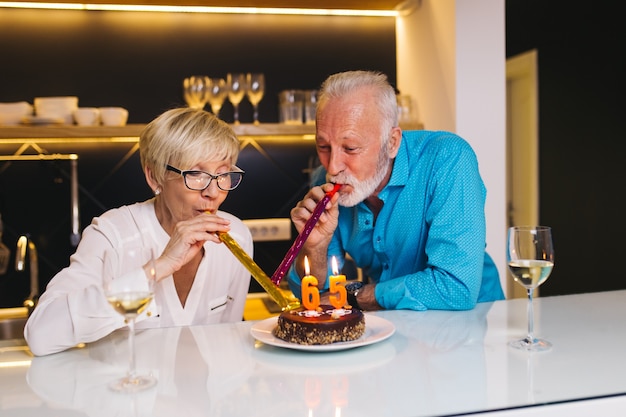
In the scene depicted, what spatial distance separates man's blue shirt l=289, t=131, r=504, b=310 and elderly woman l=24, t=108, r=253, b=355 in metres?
0.30

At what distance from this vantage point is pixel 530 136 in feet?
17.5

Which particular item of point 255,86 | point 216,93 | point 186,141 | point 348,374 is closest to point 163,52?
point 216,93

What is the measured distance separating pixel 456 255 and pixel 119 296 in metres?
1.05

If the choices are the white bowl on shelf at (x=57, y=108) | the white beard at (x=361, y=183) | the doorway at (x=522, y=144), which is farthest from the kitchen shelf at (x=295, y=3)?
the doorway at (x=522, y=144)

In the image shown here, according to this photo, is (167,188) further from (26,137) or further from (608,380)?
(26,137)

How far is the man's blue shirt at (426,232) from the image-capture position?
1769 millimetres

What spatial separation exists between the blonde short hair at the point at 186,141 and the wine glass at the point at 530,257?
91 cm

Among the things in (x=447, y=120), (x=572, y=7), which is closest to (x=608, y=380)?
(x=447, y=120)

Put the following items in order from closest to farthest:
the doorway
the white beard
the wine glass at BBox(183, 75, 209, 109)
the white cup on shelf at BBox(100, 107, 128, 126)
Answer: the white beard
the white cup on shelf at BBox(100, 107, 128, 126)
the wine glass at BBox(183, 75, 209, 109)
the doorway

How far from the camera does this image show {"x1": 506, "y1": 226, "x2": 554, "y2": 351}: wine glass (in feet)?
4.34

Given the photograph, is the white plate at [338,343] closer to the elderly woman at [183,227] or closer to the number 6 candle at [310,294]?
the number 6 candle at [310,294]

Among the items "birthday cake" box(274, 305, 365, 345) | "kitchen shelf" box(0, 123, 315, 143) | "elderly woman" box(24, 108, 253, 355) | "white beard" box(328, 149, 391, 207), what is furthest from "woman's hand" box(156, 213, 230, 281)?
"kitchen shelf" box(0, 123, 315, 143)

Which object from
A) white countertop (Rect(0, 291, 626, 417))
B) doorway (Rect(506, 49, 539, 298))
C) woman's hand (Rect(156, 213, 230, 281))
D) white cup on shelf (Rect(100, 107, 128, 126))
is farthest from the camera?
doorway (Rect(506, 49, 539, 298))

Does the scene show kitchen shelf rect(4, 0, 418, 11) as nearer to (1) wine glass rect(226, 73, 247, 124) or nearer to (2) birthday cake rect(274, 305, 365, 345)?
(1) wine glass rect(226, 73, 247, 124)
